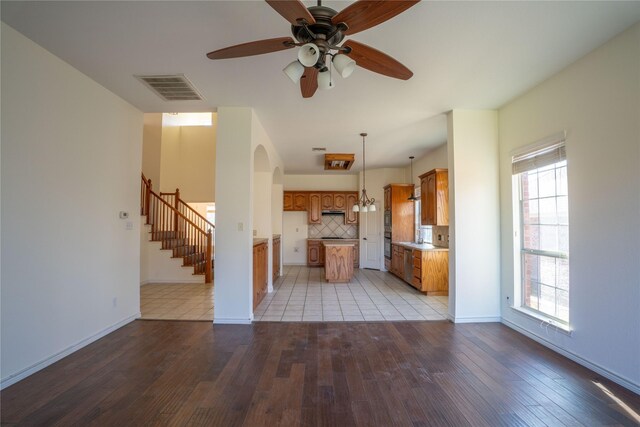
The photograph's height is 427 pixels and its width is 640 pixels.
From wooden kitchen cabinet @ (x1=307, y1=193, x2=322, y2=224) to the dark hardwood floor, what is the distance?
17.0 ft

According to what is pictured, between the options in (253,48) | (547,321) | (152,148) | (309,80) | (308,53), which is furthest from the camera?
(152,148)

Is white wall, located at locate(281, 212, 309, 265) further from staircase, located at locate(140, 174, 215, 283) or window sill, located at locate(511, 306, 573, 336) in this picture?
window sill, located at locate(511, 306, 573, 336)

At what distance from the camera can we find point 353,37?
7.50ft

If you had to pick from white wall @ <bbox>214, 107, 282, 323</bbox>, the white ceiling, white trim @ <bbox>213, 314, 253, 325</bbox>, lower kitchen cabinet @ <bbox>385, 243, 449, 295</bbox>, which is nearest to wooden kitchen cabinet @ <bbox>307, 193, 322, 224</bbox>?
lower kitchen cabinet @ <bbox>385, 243, 449, 295</bbox>

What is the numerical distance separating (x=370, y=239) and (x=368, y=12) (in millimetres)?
6789

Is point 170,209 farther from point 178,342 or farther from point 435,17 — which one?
point 435,17

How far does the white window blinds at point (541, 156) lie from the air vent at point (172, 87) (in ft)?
12.9

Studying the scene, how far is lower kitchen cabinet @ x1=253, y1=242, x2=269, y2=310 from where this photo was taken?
4.07 meters

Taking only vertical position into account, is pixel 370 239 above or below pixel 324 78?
below

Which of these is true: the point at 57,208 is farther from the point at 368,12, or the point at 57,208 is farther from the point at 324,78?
the point at 368,12

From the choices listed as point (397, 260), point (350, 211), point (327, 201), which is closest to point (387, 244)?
point (397, 260)

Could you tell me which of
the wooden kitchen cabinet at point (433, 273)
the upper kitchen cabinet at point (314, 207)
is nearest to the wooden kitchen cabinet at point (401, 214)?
the wooden kitchen cabinet at point (433, 273)

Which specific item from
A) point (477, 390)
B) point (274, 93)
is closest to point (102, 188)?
point (274, 93)

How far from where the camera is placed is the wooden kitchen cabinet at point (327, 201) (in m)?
8.27
